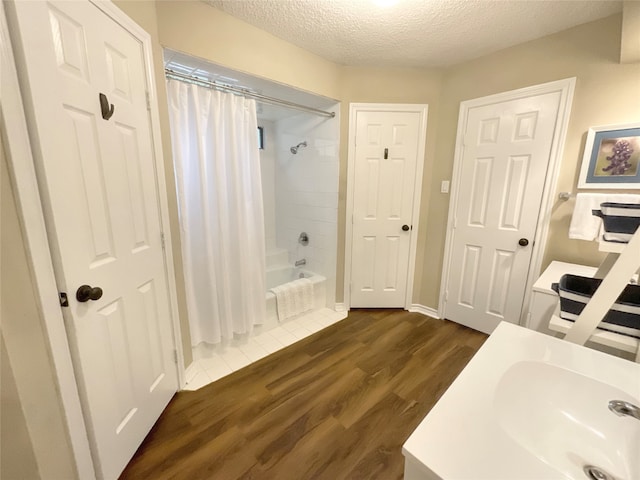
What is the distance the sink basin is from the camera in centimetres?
76

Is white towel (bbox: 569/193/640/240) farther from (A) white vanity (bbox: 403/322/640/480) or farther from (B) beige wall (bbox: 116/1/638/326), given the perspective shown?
(A) white vanity (bbox: 403/322/640/480)

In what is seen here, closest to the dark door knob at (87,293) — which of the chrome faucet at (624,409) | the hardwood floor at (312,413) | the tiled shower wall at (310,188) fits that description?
the hardwood floor at (312,413)

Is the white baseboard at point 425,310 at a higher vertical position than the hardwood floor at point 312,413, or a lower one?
higher

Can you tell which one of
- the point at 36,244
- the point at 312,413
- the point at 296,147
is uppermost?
the point at 296,147

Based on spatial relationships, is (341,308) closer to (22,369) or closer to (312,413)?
(312,413)

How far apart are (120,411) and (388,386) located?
4.95 ft

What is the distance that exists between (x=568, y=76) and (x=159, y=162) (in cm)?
272

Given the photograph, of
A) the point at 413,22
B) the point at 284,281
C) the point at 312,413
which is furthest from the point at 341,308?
the point at 413,22

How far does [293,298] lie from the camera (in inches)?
100

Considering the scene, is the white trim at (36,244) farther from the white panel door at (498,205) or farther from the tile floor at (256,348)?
the white panel door at (498,205)

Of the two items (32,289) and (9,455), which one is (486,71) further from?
(9,455)

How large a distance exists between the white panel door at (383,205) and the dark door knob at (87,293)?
2053 millimetres

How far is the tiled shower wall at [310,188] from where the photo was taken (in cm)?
258

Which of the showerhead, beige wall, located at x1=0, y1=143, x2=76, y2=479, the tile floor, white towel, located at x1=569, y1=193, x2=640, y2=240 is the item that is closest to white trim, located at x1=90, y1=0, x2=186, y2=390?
the tile floor
